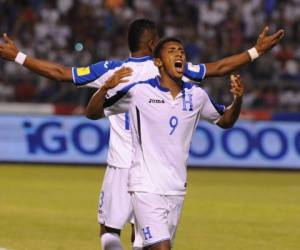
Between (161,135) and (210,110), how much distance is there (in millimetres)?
523

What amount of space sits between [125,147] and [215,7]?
1357cm

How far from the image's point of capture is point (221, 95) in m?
17.8

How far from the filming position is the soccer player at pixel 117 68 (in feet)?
24.5

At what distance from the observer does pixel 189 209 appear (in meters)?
12.6

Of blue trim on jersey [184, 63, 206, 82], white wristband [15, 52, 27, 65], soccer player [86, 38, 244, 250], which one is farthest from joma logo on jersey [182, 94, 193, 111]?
A: white wristband [15, 52, 27, 65]

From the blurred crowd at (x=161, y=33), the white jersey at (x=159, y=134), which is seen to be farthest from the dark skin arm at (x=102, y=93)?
the blurred crowd at (x=161, y=33)

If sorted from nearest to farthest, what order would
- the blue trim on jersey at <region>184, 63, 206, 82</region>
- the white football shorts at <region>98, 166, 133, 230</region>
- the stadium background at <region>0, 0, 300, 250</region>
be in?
the blue trim on jersey at <region>184, 63, 206, 82</region> → the white football shorts at <region>98, 166, 133, 230</region> → the stadium background at <region>0, 0, 300, 250</region>

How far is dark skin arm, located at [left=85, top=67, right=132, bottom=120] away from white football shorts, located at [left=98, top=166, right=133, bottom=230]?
827 mm

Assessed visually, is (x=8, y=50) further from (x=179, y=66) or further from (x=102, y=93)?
(x=179, y=66)

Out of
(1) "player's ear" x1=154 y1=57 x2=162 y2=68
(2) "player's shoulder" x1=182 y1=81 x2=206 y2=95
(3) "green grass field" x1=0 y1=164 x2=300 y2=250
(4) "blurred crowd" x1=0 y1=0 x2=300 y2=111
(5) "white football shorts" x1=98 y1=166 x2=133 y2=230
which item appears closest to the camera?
(1) "player's ear" x1=154 y1=57 x2=162 y2=68

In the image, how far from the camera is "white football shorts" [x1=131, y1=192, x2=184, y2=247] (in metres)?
6.47

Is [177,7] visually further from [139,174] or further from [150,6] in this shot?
[139,174]

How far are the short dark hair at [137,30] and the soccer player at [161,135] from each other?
93 centimetres

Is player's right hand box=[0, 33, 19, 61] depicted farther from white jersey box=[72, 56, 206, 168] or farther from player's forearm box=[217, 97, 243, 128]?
player's forearm box=[217, 97, 243, 128]
